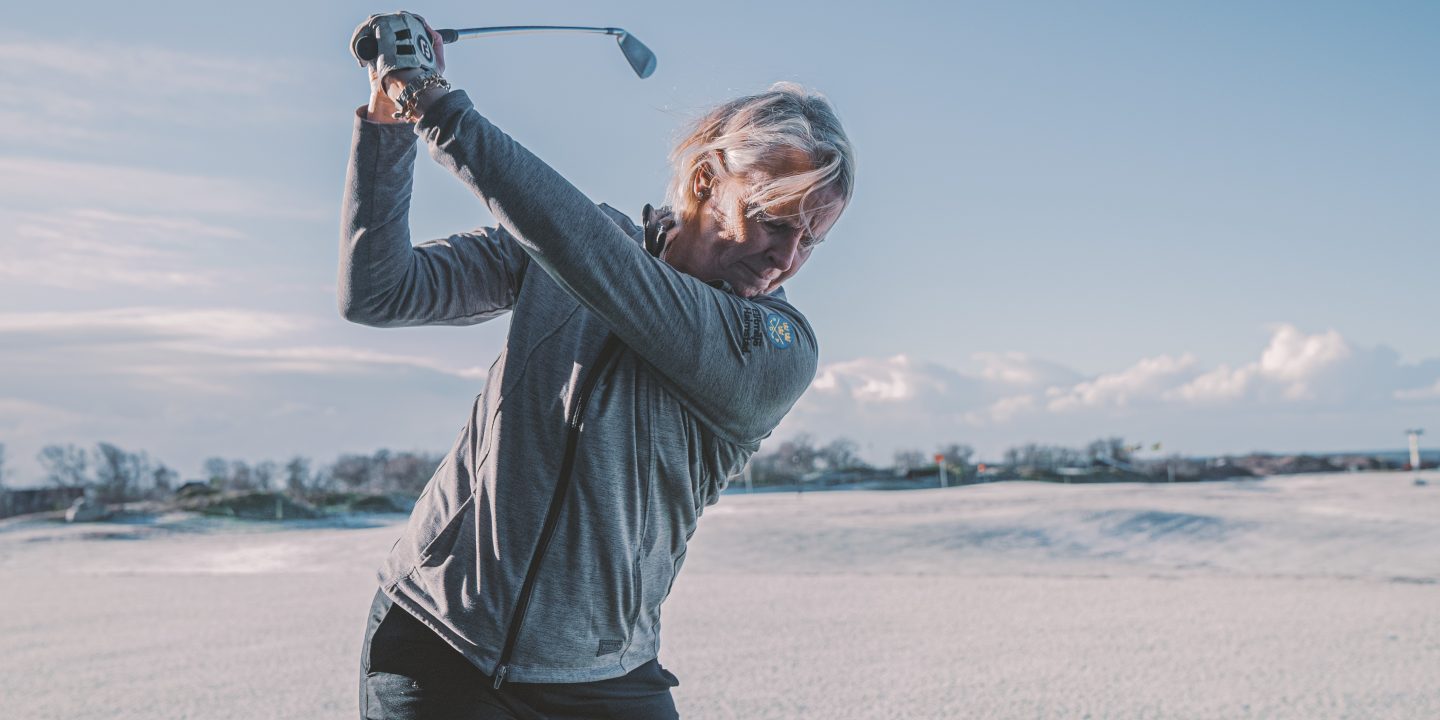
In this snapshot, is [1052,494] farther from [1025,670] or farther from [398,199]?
[398,199]

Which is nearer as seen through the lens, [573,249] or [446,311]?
[573,249]

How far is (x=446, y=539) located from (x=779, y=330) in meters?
0.58

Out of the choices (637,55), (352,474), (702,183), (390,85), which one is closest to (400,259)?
(390,85)

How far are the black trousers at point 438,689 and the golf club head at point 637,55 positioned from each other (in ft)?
4.16

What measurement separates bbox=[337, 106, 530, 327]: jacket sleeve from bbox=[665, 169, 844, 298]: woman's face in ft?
1.05

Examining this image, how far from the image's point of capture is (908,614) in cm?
700

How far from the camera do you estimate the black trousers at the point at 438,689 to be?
162 centimetres

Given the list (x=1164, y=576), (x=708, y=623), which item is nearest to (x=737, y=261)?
(x=708, y=623)

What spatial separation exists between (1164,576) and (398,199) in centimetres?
817

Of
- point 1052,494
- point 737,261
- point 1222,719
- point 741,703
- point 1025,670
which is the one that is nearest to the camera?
point 737,261

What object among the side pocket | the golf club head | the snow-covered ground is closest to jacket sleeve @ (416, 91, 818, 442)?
the side pocket

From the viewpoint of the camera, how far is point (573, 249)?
1.33 meters

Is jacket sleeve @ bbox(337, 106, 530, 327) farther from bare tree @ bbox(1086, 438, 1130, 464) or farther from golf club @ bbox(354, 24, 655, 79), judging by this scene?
bare tree @ bbox(1086, 438, 1130, 464)

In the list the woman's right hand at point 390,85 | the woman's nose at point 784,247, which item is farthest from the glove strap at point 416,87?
the woman's nose at point 784,247
